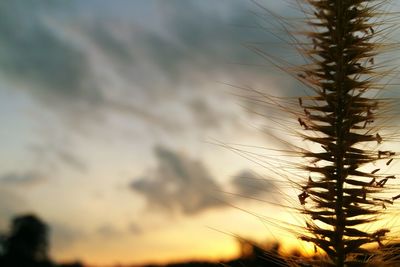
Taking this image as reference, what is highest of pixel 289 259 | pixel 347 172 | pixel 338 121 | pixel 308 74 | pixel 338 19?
pixel 338 19

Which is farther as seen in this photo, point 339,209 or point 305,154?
point 305,154

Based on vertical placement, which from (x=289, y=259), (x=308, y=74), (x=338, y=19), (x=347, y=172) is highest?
(x=338, y=19)

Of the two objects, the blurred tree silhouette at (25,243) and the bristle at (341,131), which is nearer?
the bristle at (341,131)

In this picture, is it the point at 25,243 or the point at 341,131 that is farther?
the point at 25,243

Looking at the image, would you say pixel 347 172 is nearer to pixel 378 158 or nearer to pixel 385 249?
pixel 378 158

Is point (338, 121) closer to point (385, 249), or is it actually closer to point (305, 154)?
point (305, 154)

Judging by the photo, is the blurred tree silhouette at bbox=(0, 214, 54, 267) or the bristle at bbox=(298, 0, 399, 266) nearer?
the bristle at bbox=(298, 0, 399, 266)

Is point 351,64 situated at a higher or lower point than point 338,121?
higher

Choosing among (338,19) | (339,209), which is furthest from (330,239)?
(338,19)

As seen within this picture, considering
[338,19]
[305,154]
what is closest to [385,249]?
[305,154]
